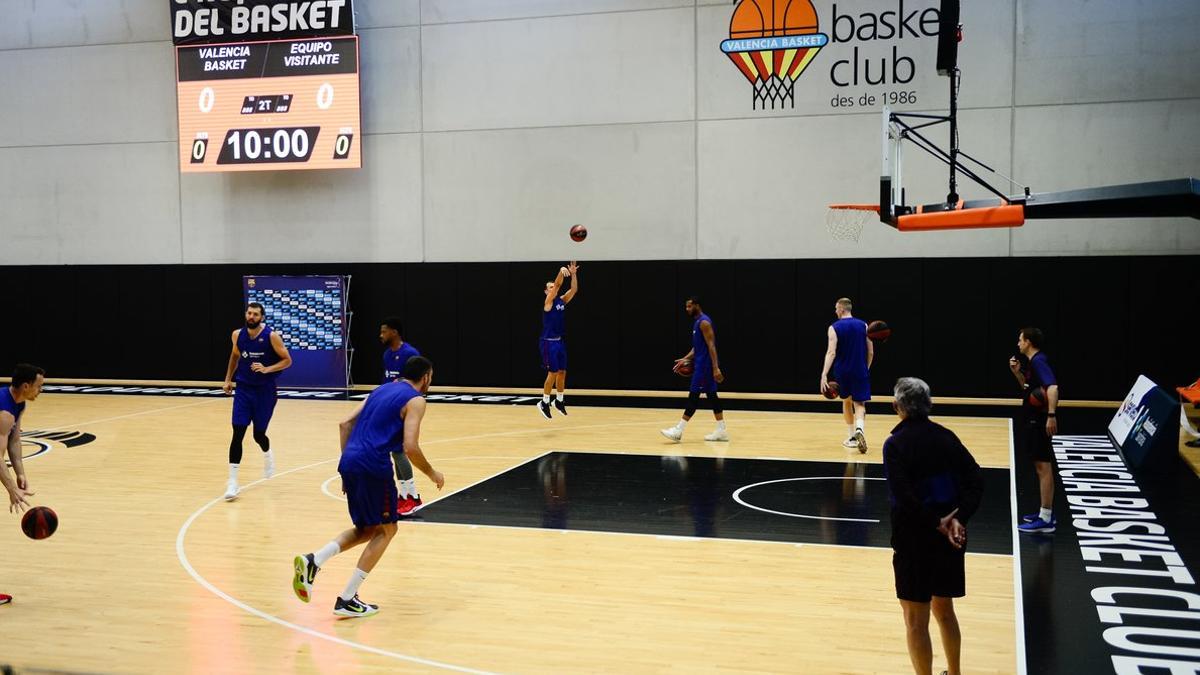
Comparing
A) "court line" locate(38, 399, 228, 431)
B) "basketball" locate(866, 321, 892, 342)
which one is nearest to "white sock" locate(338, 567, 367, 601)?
"basketball" locate(866, 321, 892, 342)

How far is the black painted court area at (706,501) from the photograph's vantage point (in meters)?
9.87

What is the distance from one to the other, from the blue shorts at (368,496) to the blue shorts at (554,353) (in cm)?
879

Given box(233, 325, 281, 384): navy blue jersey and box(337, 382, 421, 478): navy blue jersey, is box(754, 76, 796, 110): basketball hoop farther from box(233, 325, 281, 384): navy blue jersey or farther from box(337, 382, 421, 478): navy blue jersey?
box(337, 382, 421, 478): navy blue jersey

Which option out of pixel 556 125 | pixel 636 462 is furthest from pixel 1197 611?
pixel 556 125

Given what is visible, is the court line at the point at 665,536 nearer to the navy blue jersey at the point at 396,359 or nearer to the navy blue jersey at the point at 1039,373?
the navy blue jersey at the point at 1039,373

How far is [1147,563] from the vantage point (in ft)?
28.2

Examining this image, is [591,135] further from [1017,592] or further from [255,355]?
[1017,592]

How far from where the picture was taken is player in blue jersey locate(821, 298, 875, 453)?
44.8ft

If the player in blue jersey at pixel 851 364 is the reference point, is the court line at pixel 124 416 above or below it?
below

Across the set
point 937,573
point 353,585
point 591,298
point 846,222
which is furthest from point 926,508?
point 591,298

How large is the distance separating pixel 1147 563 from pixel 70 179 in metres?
21.0

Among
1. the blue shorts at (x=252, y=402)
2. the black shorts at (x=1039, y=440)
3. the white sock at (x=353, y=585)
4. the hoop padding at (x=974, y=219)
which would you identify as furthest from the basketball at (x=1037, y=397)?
the blue shorts at (x=252, y=402)

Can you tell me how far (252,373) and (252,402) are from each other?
339 millimetres

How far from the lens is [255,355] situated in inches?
446
